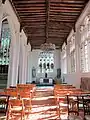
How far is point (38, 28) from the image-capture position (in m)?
12.5

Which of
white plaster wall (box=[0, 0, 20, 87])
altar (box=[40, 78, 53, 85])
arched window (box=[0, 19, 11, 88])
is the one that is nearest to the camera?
white plaster wall (box=[0, 0, 20, 87])

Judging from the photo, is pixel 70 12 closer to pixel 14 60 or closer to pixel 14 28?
pixel 14 28

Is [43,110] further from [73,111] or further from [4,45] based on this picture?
[4,45]

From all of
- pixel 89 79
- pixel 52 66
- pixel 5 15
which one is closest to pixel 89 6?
pixel 89 79

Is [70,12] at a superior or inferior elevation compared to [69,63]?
superior

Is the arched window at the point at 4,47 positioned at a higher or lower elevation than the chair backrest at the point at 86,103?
higher

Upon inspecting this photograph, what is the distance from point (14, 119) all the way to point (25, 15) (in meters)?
7.18

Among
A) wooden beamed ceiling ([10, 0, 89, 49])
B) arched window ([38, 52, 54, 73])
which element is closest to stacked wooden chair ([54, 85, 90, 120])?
wooden beamed ceiling ([10, 0, 89, 49])

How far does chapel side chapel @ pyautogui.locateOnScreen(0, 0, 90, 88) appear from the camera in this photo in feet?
29.0

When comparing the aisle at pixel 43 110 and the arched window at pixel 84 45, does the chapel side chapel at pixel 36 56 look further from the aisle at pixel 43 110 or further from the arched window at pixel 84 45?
the aisle at pixel 43 110

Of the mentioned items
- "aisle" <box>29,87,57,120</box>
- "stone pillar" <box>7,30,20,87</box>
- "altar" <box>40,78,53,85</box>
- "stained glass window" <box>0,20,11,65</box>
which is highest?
"stained glass window" <box>0,20,11,65</box>

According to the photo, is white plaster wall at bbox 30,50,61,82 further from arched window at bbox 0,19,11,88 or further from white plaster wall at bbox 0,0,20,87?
white plaster wall at bbox 0,0,20,87

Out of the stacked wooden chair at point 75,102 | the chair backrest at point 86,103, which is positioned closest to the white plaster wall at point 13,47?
the stacked wooden chair at point 75,102

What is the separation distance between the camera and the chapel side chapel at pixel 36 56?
29.0ft
